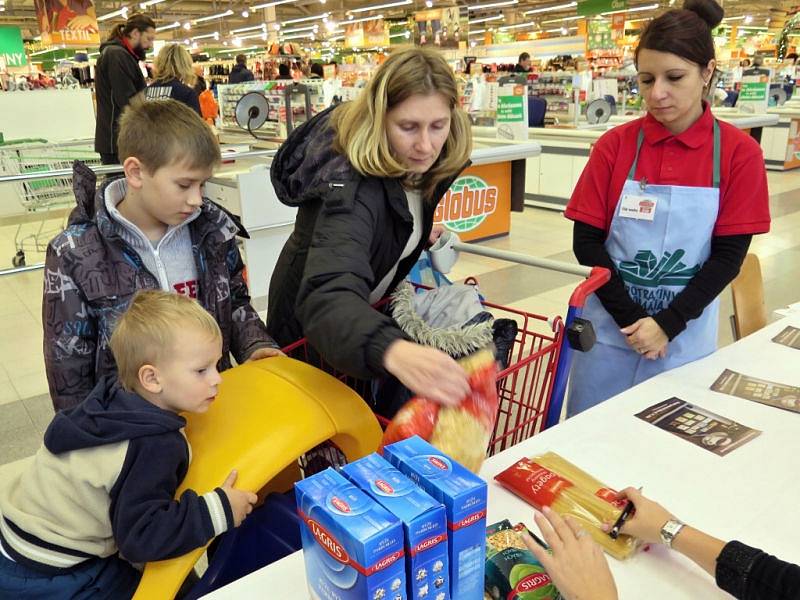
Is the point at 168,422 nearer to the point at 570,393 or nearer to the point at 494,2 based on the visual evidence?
the point at 570,393

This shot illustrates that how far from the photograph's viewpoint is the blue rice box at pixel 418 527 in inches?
32.9

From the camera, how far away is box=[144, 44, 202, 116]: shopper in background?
5.45 meters

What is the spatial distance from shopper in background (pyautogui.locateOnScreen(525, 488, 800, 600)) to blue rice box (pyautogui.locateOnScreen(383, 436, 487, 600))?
0.51ft

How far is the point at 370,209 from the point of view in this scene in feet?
5.00

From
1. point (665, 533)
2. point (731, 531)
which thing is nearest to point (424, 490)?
point (665, 533)

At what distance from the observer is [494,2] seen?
25.0m

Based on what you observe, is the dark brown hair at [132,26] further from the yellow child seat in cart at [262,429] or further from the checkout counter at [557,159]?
the yellow child seat in cart at [262,429]

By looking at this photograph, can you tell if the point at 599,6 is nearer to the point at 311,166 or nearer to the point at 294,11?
the point at 294,11

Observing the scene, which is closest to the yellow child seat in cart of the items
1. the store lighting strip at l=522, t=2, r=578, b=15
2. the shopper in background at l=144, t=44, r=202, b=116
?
the shopper in background at l=144, t=44, r=202, b=116

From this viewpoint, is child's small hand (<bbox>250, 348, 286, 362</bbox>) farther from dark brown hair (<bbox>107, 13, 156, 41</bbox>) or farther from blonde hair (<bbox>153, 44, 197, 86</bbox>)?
dark brown hair (<bbox>107, 13, 156, 41</bbox>)

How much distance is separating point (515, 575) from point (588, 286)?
79 cm

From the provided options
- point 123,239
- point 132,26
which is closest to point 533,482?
point 123,239

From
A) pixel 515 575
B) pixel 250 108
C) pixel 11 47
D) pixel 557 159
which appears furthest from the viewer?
pixel 11 47

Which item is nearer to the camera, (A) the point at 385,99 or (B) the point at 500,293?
(A) the point at 385,99
